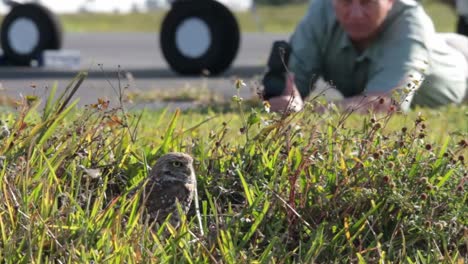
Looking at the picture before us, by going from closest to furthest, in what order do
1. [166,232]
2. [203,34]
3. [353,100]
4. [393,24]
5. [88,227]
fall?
1. [88,227]
2. [166,232]
3. [353,100]
4. [393,24]
5. [203,34]

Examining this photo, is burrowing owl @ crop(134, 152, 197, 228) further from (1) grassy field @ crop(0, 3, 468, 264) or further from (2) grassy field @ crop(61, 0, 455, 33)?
(2) grassy field @ crop(61, 0, 455, 33)

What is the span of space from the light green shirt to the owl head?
365cm

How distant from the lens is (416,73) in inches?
296

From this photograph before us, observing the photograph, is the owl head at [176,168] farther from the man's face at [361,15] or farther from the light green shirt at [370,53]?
the light green shirt at [370,53]

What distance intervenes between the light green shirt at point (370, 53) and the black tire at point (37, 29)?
6.16 m

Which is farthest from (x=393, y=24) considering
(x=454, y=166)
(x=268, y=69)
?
(x=454, y=166)

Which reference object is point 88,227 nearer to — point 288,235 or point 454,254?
point 288,235

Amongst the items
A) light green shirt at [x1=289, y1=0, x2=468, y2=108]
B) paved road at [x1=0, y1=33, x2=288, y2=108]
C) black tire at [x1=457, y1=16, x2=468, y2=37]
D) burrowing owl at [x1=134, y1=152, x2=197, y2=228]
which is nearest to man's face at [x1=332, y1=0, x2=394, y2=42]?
light green shirt at [x1=289, y1=0, x2=468, y2=108]

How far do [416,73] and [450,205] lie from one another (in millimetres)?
3686

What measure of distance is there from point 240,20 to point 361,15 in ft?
109

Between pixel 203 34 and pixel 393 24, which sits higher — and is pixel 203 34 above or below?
below

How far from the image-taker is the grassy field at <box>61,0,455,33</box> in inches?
1448

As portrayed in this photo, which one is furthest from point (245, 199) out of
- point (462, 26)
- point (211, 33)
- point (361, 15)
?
point (211, 33)

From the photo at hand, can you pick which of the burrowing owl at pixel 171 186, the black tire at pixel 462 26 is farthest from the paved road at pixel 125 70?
the black tire at pixel 462 26
